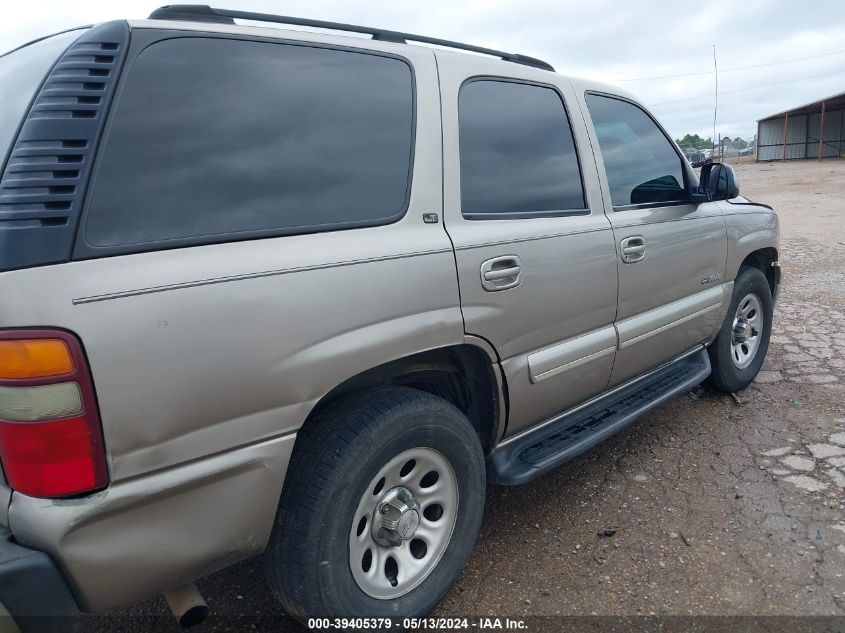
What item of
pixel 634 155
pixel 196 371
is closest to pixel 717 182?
pixel 634 155

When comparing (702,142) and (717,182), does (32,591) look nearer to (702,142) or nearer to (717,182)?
(717,182)

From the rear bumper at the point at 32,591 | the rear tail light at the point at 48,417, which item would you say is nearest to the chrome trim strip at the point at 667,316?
the rear tail light at the point at 48,417

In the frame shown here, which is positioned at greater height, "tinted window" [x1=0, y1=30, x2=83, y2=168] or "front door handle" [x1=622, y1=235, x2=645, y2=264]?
"tinted window" [x1=0, y1=30, x2=83, y2=168]

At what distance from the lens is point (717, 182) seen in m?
3.58

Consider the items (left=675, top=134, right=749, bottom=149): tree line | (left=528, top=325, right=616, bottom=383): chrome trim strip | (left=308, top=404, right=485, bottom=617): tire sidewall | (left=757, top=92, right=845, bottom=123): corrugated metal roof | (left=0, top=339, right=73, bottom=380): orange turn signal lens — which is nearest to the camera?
(left=0, top=339, right=73, bottom=380): orange turn signal lens

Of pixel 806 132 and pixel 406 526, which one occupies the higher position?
pixel 406 526

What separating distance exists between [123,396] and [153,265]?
32 centimetres

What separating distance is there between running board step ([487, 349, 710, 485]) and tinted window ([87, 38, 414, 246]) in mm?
1115

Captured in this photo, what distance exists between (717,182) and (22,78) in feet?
10.7

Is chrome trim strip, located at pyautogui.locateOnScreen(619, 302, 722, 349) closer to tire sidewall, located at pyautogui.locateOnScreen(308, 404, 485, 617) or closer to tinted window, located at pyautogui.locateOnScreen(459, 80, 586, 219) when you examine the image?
tinted window, located at pyautogui.locateOnScreen(459, 80, 586, 219)

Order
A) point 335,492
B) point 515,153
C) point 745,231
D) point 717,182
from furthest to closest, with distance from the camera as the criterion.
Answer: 1. point 745,231
2. point 717,182
3. point 515,153
4. point 335,492

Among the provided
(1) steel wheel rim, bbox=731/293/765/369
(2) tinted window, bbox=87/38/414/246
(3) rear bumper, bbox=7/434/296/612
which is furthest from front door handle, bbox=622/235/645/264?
(3) rear bumper, bbox=7/434/296/612

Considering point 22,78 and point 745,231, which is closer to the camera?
point 22,78

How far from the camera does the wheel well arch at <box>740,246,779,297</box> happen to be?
13.7 feet
